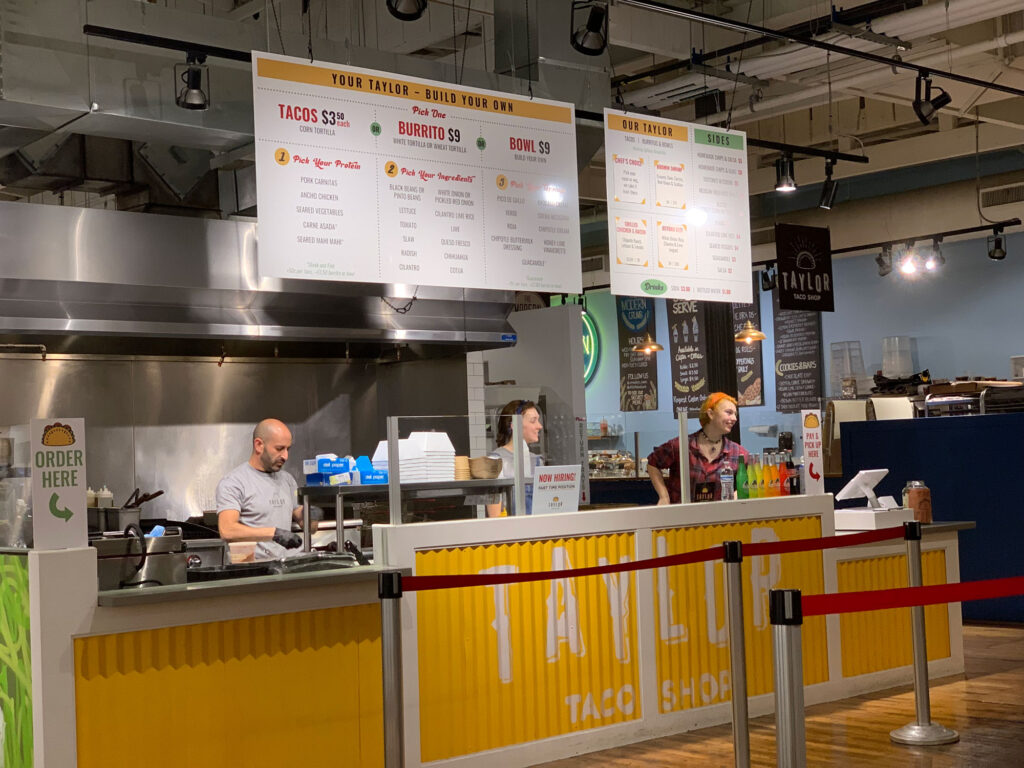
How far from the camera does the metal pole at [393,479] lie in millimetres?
4691

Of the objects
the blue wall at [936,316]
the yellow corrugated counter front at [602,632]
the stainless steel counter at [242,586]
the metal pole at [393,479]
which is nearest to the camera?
the stainless steel counter at [242,586]

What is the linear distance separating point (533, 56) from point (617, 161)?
4.37ft

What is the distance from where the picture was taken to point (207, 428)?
8.40 metres

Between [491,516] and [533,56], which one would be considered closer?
[491,516]

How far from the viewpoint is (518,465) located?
5152 mm

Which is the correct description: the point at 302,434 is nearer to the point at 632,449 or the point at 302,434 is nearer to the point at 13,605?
the point at 632,449

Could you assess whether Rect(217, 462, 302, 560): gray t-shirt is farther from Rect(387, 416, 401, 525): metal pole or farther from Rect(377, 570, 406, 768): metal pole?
Rect(377, 570, 406, 768): metal pole

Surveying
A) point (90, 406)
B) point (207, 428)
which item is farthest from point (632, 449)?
point (90, 406)

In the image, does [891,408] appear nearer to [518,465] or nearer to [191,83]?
[518,465]

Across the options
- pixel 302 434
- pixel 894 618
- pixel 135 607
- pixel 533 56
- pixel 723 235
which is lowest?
pixel 894 618

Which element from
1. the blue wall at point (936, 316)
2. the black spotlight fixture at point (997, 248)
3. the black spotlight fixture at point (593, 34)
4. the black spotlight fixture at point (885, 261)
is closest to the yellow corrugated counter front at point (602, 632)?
the black spotlight fixture at point (593, 34)

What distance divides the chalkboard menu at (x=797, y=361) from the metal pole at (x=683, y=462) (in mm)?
8816

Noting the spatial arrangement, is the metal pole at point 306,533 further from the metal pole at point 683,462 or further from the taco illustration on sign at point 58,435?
the taco illustration on sign at point 58,435

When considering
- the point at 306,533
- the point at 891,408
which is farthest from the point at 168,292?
the point at 891,408
